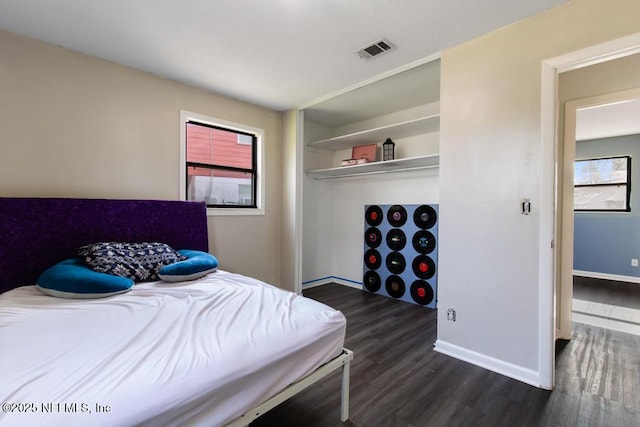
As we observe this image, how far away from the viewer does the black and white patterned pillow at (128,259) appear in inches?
81.4

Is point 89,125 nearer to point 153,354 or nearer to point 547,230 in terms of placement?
point 153,354

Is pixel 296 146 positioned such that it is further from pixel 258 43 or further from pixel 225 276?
pixel 225 276

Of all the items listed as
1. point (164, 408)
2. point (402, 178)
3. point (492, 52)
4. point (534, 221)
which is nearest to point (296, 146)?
point (402, 178)

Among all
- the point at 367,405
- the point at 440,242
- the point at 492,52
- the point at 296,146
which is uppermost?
the point at 492,52

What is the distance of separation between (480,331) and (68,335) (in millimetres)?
2549

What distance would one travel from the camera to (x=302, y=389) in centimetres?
136

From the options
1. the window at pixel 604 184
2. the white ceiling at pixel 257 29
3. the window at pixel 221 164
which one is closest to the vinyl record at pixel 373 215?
the window at pixel 221 164

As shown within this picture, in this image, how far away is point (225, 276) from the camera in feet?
7.75

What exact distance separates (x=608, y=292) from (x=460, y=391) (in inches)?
153

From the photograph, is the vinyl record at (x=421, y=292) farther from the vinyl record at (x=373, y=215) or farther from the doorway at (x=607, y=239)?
the doorway at (x=607, y=239)

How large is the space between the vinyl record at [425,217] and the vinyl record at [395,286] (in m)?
0.78

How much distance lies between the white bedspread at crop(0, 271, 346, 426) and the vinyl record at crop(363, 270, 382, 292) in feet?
7.79

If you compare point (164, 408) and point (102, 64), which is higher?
point (102, 64)

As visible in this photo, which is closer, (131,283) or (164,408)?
(164,408)
